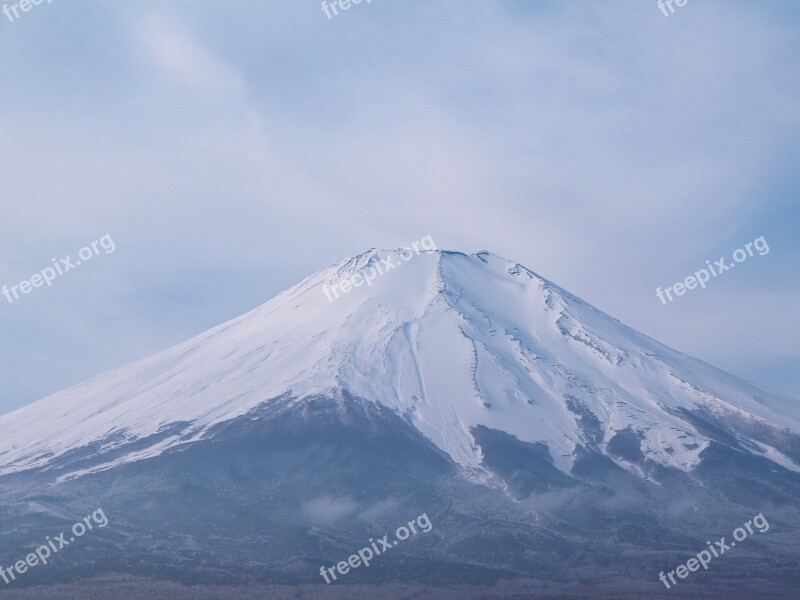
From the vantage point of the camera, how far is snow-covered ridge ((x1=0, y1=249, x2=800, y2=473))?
108 m

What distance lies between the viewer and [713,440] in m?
107

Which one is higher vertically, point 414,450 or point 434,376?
point 434,376

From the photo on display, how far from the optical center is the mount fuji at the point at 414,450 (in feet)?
262

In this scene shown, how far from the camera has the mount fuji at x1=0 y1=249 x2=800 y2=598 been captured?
3145 inches

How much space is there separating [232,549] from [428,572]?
15905mm

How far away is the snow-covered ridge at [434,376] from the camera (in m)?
108

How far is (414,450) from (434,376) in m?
17.8

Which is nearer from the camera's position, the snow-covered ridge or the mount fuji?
the mount fuji

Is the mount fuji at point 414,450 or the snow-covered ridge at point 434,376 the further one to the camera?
the snow-covered ridge at point 434,376

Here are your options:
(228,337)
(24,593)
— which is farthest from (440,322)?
(24,593)

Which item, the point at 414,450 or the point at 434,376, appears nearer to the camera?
the point at 414,450

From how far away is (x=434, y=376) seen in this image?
116 meters

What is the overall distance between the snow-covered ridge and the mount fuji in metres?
0.36

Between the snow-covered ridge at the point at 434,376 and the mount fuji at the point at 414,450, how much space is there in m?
0.36
